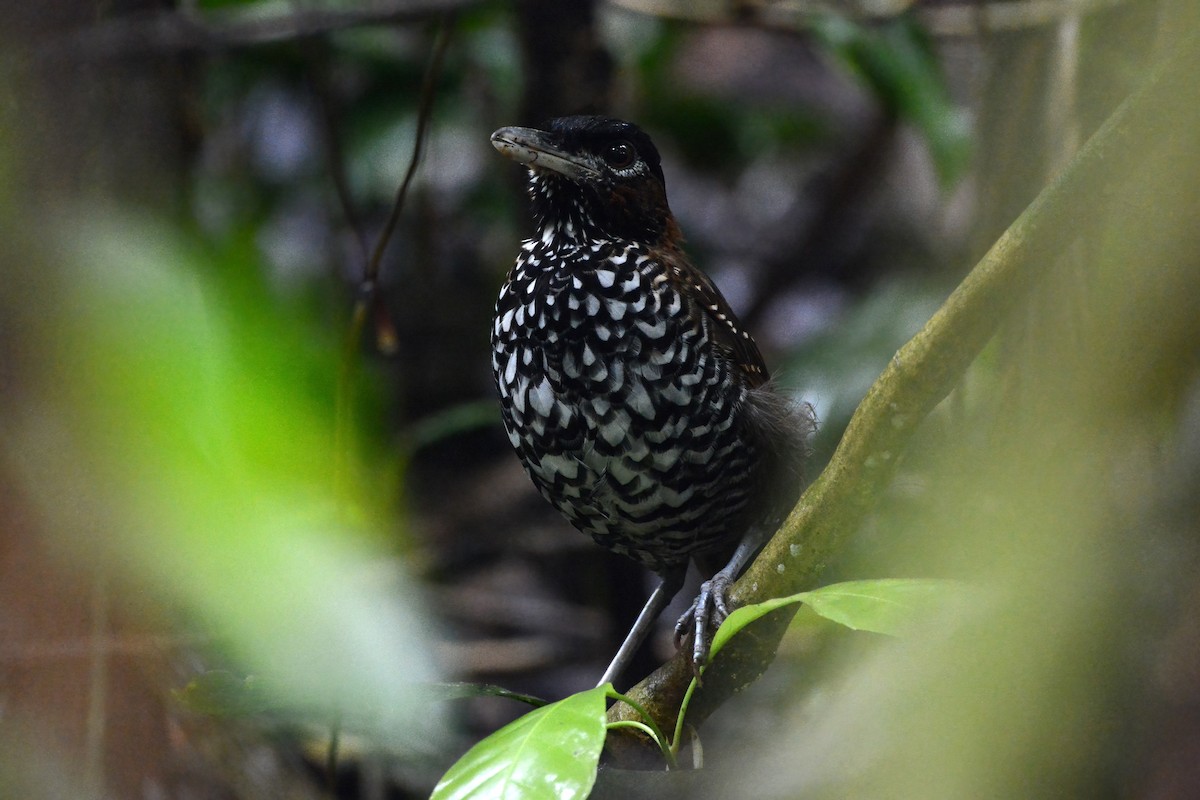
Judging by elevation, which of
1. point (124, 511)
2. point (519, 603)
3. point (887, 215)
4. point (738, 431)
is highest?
point (124, 511)

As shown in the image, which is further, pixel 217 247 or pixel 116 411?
pixel 217 247

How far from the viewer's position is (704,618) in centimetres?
207

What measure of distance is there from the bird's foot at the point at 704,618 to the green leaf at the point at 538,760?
414 millimetres

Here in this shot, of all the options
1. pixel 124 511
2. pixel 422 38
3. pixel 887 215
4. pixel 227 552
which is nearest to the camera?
pixel 124 511

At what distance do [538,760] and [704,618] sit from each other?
627 millimetres

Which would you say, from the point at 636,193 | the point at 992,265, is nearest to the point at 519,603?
the point at 636,193

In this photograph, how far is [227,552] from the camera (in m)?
1.63

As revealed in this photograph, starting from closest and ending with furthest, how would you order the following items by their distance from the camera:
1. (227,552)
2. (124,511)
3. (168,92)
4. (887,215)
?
(124,511) → (227,552) → (168,92) → (887,215)

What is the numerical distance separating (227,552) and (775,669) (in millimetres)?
3002

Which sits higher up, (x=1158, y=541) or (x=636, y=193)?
(x=636, y=193)

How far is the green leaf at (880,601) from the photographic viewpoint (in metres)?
1.50

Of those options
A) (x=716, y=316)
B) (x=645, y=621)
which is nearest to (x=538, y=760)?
(x=645, y=621)

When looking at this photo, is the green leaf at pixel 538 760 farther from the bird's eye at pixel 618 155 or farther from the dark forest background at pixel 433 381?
the bird's eye at pixel 618 155

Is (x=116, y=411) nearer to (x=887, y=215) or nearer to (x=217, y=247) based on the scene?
(x=217, y=247)
